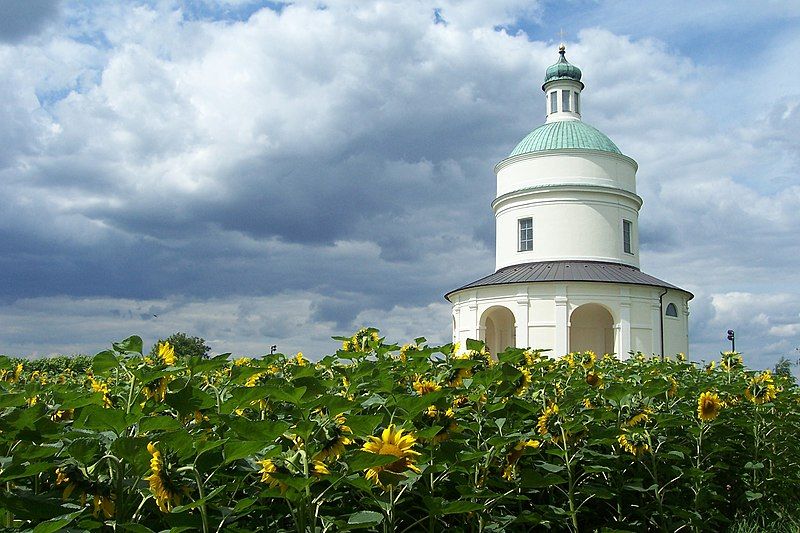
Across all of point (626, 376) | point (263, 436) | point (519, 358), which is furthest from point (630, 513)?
point (263, 436)

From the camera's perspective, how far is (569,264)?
29.3 meters

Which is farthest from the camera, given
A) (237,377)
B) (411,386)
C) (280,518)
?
(411,386)

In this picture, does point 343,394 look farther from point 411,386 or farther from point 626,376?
point 626,376

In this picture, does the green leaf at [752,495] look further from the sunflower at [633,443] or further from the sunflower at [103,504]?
the sunflower at [103,504]

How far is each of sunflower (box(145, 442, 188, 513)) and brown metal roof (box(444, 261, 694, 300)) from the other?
84.6 ft

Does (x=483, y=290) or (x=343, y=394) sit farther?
(x=483, y=290)

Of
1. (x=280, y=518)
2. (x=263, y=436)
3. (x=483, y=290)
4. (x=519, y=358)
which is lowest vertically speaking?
(x=280, y=518)

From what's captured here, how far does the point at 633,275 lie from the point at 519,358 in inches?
1052

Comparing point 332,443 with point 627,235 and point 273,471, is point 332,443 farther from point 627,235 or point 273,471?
point 627,235

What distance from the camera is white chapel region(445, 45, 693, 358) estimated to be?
2733 cm

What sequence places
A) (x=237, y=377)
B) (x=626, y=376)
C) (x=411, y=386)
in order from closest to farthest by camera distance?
(x=237, y=377) < (x=411, y=386) < (x=626, y=376)

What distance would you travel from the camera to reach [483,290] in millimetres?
28609

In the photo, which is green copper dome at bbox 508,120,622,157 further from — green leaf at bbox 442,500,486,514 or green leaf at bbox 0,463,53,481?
green leaf at bbox 0,463,53,481

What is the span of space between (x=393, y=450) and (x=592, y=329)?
1191 inches
